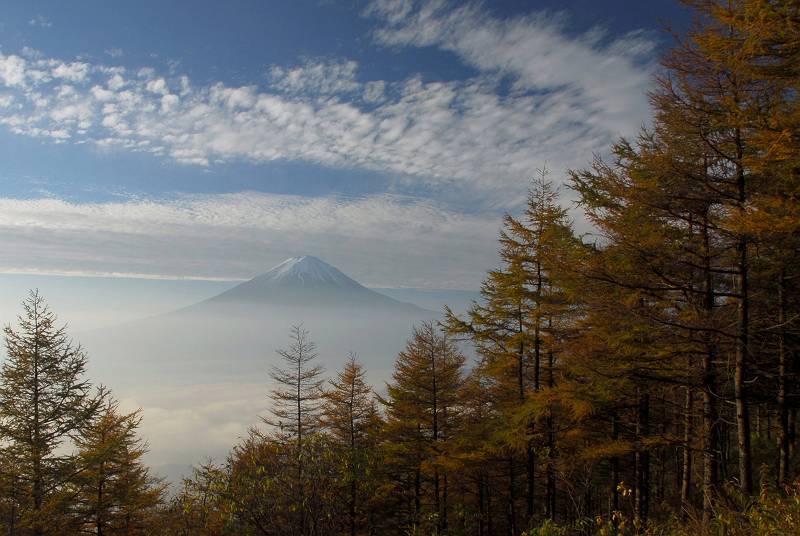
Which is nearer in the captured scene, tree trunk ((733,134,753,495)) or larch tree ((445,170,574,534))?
tree trunk ((733,134,753,495))

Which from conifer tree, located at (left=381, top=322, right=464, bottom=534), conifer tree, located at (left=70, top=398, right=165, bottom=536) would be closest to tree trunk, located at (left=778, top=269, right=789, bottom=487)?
conifer tree, located at (left=381, top=322, right=464, bottom=534)

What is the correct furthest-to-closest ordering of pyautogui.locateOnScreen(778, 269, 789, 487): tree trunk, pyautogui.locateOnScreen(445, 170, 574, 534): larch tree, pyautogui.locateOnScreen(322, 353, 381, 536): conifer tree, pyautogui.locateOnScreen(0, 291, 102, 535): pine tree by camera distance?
pyautogui.locateOnScreen(322, 353, 381, 536): conifer tree < pyautogui.locateOnScreen(0, 291, 102, 535): pine tree < pyautogui.locateOnScreen(445, 170, 574, 534): larch tree < pyautogui.locateOnScreen(778, 269, 789, 487): tree trunk

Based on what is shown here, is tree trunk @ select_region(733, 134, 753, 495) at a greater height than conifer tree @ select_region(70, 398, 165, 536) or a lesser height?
greater

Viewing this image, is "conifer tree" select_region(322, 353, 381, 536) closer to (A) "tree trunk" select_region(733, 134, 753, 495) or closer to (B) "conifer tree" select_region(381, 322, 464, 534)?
(B) "conifer tree" select_region(381, 322, 464, 534)

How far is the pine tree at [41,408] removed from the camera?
1628 centimetres

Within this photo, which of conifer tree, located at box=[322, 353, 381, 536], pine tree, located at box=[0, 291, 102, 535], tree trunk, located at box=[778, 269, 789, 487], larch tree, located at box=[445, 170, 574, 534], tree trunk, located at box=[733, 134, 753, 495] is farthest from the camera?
conifer tree, located at box=[322, 353, 381, 536]

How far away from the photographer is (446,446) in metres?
16.4

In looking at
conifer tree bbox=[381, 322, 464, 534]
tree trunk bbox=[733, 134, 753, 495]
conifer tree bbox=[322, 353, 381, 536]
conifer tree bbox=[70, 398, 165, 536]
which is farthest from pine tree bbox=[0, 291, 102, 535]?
tree trunk bbox=[733, 134, 753, 495]

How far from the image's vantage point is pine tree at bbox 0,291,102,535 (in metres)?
16.3

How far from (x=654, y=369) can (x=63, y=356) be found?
22142 mm

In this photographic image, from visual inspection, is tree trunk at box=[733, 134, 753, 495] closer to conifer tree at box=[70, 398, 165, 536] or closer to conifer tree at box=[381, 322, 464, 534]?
conifer tree at box=[381, 322, 464, 534]

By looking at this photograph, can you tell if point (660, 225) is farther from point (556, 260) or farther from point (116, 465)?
point (116, 465)

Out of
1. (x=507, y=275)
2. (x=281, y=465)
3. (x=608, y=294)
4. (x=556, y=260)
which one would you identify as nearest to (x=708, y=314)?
(x=608, y=294)

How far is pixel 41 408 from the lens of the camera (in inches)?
681
